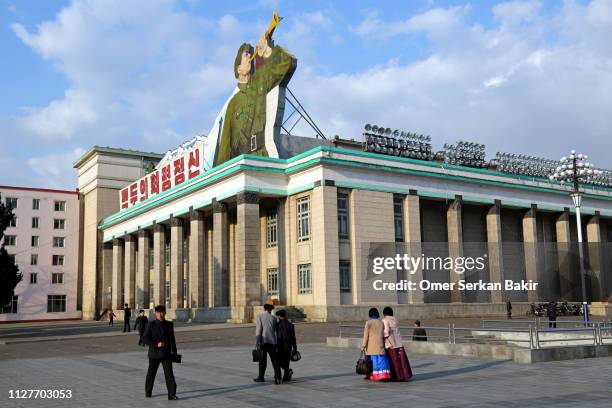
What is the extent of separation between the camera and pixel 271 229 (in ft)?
164

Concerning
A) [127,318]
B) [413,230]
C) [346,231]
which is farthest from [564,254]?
[127,318]

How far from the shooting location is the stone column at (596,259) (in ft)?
194

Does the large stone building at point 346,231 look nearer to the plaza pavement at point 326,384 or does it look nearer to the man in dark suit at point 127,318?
the man in dark suit at point 127,318

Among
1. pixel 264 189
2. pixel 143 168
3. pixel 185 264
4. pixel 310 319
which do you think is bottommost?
pixel 310 319

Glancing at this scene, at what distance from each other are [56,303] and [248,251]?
1818 inches

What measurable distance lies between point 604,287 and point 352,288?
2815cm

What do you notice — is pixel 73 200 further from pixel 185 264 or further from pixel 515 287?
pixel 515 287

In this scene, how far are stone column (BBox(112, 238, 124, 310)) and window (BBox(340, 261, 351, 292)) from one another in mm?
34866

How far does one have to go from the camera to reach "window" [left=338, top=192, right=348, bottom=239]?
45.0 metres

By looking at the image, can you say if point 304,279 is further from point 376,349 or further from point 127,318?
point 376,349

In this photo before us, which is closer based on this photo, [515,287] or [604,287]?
[515,287]

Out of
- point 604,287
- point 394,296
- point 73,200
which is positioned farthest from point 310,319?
point 73,200

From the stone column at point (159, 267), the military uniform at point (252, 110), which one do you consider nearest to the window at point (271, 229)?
the military uniform at point (252, 110)

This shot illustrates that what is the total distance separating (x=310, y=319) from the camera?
143 feet
